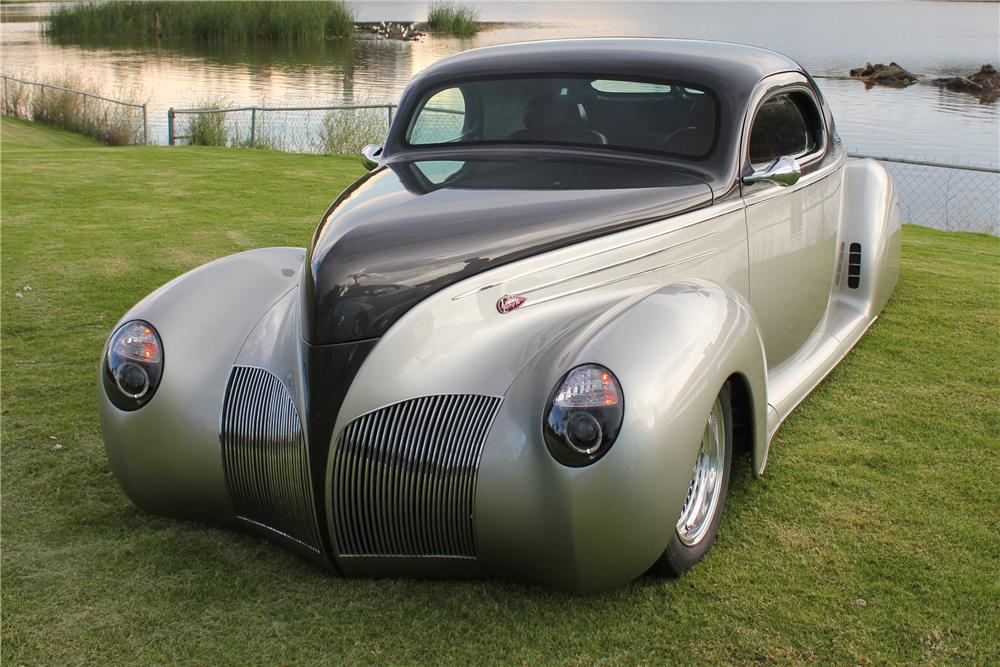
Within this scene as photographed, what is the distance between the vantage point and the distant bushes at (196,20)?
35938 mm

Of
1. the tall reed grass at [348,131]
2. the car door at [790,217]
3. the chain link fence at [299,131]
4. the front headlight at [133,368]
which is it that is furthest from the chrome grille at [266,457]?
the tall reed grass at [348,131]

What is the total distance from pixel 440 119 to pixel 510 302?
6.03ft

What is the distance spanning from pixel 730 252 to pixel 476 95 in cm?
146

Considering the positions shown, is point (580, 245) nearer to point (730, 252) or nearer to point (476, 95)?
point (730, 252)

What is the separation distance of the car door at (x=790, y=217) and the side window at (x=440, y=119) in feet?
4.52

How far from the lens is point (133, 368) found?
3.40m

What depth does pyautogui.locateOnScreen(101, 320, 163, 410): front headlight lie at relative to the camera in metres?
3.39

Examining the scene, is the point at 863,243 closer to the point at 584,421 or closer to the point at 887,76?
the point at 584,421

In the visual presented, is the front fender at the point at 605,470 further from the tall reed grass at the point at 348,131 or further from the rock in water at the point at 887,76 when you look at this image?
the rock in water at the point at 887,76

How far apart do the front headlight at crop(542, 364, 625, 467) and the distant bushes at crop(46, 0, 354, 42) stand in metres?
36.3

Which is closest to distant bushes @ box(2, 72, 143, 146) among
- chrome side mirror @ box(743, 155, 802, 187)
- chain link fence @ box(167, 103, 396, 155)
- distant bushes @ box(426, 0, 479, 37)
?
chain link fence @ box(167, 103, 396, 155)

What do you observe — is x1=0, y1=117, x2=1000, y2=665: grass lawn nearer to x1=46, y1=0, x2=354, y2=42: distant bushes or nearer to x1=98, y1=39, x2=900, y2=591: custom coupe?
x1=98, y1=39, x2=900, y2=591: custom coupe

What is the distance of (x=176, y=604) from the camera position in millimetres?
3076

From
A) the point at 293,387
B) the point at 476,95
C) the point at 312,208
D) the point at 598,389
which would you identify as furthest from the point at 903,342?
the point at 312,208
